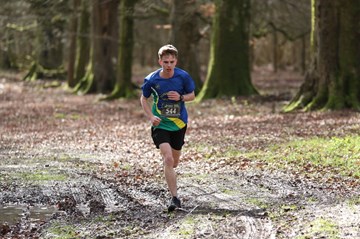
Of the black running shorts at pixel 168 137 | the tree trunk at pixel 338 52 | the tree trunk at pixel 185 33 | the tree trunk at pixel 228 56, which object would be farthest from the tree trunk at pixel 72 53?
the black running shorts at pixel 168 137

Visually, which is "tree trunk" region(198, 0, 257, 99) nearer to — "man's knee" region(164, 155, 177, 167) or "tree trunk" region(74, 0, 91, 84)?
"tree trunk" region(74, 0, 91, 84)

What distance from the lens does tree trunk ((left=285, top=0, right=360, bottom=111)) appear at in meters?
19.0

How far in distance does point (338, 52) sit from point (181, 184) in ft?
33.7

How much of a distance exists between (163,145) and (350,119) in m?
9.69

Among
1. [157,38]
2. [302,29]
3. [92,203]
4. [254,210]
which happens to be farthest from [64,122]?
[157,38]

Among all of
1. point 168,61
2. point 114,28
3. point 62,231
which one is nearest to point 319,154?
point 168,61

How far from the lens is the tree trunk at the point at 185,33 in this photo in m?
28.3

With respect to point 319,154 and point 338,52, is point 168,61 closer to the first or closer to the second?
point 319,154

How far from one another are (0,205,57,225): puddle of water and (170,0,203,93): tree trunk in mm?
20091

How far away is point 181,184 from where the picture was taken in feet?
33.4

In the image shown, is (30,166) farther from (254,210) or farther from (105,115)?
(105,115)

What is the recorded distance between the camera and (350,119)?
16859 mm

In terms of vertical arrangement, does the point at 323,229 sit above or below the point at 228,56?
below

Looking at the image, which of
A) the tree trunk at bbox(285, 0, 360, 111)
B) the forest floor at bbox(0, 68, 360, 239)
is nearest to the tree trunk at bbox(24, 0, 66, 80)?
the tree trunk at bbox(285, 0, 360, 111)
